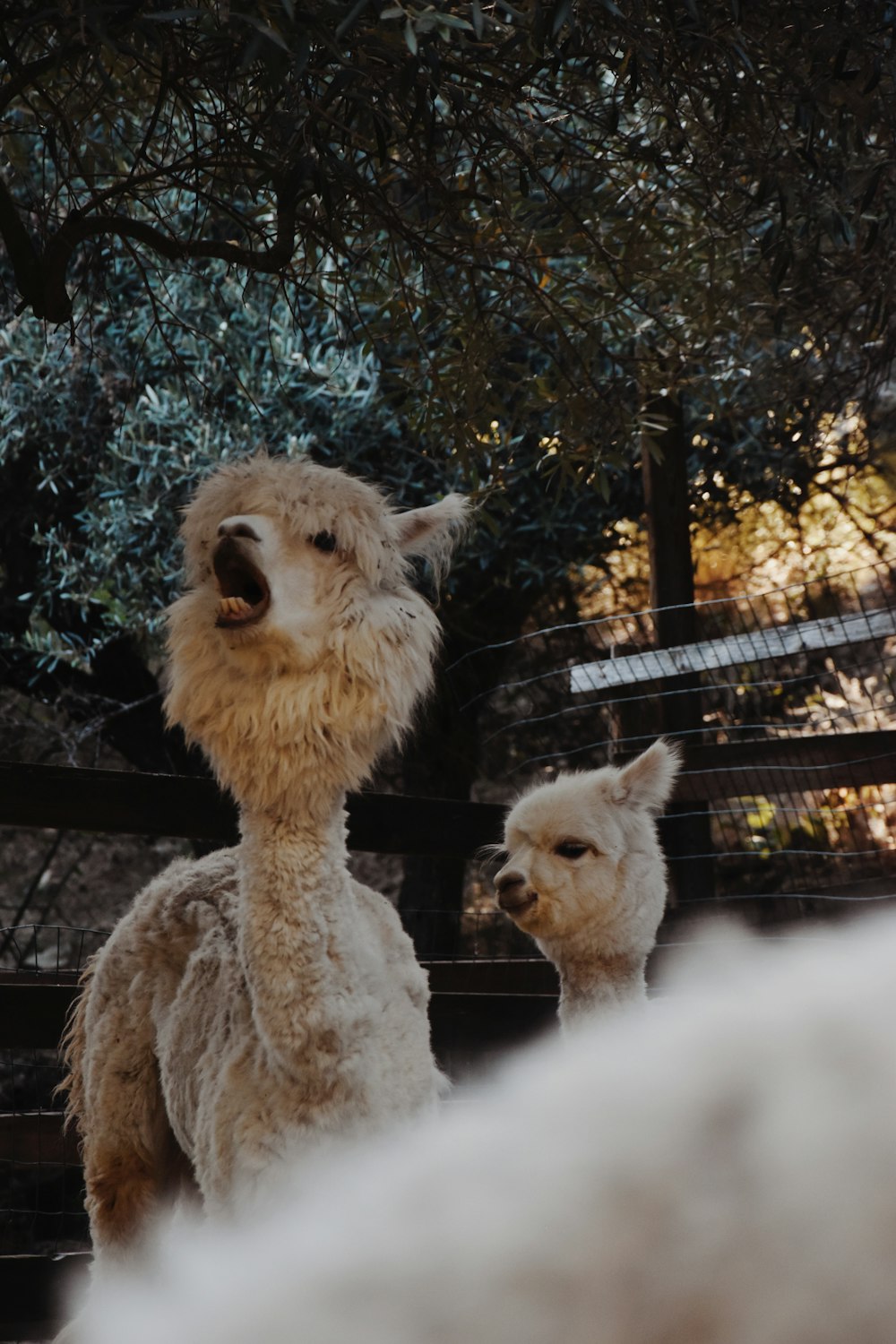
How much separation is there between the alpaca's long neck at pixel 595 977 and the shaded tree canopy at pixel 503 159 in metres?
1.17

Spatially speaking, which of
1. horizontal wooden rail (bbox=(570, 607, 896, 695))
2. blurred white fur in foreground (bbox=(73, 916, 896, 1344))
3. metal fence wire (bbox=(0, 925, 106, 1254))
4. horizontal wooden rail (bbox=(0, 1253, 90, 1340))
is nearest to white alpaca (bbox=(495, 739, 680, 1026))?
metal fence wire (bbox=(0, 925, 106, 1254))

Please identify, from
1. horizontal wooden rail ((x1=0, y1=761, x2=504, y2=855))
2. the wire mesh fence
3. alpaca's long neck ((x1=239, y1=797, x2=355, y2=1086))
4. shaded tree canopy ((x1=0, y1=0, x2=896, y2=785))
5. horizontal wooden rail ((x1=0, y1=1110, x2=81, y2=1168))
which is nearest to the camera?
alpaca's long neck ((x1=239, y1=797, x2=355, y2=1086))

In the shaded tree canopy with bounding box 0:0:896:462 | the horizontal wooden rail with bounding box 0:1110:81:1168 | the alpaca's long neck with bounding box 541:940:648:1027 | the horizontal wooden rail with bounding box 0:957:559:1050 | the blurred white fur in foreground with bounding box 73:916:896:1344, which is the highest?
the shaded tree canopy with bounding box 0:0:896:462

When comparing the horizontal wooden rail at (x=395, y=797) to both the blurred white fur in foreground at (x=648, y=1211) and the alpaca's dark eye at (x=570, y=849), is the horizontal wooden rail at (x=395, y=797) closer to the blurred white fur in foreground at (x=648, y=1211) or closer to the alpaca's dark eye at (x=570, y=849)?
the alpaca's dark eye at (x=570, y=849)

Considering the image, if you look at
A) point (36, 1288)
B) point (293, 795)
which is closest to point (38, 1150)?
point (36, 1288)

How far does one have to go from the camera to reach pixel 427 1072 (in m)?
2.09

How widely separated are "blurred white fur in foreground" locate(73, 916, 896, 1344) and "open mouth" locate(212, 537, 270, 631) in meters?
1.82

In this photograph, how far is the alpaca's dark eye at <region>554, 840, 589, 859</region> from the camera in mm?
2459

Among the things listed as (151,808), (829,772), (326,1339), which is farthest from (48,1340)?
(326,1339)

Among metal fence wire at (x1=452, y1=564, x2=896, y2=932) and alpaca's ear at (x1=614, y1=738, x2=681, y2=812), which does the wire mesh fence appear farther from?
alpaca's ear at (x1=614, y1=738, x2=681, y2=812)

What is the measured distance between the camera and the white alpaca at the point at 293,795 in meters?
1.94

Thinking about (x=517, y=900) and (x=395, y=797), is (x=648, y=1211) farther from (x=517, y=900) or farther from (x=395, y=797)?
(x=395, y=797)

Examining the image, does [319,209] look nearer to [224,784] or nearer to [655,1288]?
[224,784]

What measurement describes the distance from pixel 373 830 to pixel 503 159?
165 centimetres
